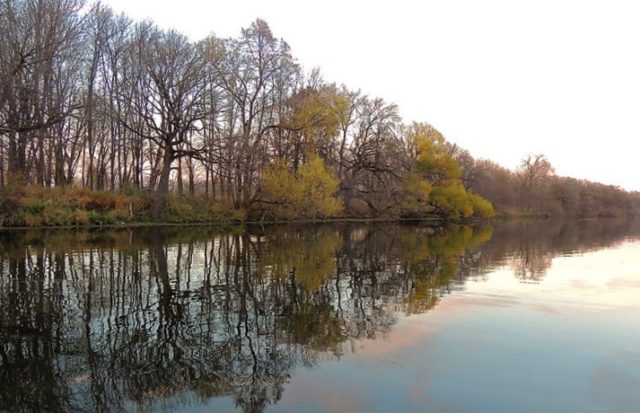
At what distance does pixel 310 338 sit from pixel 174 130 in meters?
33.4

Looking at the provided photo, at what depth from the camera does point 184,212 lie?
131 ft

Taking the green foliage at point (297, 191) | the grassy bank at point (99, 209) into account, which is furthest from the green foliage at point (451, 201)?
the grassy bank at point (99, 209)

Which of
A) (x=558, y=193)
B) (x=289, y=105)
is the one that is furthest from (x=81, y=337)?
(x=558, y=193)

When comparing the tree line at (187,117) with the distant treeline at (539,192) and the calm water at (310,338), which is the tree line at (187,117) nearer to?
the calm water at (310,338)

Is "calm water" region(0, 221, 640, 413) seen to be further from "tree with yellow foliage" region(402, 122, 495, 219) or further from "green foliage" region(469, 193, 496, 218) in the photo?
"green foliage" region(469, 193, 496, 218)

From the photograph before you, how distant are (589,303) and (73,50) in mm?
32469

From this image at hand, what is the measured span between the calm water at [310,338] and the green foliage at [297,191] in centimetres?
2769

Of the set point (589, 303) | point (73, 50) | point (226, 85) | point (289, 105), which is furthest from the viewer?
point (289, 105)

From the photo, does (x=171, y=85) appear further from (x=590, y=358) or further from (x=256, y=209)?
(x=590, y=358)

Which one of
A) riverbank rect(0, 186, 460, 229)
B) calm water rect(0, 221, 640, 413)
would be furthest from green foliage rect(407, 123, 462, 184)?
calm water rect(0, 221, 640, 413)

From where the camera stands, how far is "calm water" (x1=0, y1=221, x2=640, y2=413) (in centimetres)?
618

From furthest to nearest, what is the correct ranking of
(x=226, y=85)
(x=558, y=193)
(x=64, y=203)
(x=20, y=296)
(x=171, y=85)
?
1. (x=558, y=193)
2. (x=226, y=85)
3. (x=171, y=85)
4. (x=64, y=203)
5. (x=20, y=296)

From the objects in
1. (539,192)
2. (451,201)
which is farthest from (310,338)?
(539,192)

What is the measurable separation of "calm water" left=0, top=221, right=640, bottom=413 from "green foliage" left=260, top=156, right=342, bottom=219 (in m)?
27.7
